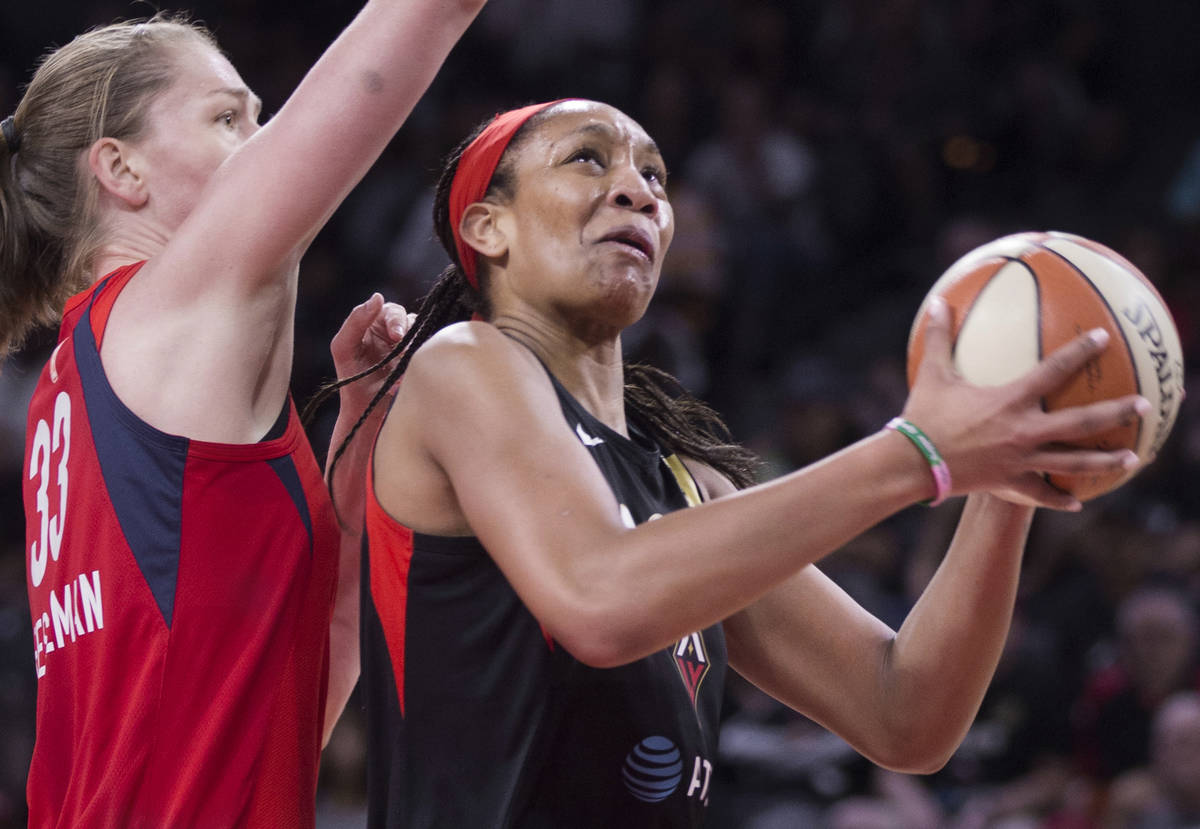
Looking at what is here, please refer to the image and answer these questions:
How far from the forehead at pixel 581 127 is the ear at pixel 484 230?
133 mm

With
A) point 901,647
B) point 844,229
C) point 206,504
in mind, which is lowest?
point 844,229

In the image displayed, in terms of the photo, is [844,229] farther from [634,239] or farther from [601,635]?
[601,635]

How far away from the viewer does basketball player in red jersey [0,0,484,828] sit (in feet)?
6.93

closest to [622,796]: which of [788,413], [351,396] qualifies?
[351,396]

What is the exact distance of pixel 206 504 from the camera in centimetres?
221

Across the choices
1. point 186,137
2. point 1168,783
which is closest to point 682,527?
point 186,137

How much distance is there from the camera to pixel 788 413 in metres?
6.87

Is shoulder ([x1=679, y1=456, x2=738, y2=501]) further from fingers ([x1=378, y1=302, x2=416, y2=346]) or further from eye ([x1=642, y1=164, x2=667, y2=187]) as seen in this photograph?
fingers ([x1=378, y1=302, x2=416, y2=346])

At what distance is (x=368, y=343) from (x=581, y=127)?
701mm

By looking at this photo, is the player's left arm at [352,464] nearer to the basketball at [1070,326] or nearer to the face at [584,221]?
the face at [584,221]

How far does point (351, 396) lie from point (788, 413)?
173 inches

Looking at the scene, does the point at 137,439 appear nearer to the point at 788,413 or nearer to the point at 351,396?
the point at 351,396

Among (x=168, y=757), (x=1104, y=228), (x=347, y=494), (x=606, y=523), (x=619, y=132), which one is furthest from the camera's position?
(x=1104, y=228)

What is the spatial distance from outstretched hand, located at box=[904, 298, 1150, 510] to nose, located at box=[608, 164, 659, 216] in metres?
0.68
